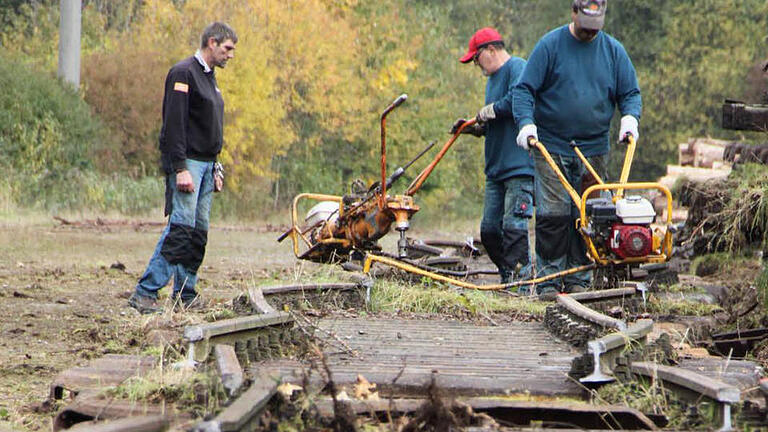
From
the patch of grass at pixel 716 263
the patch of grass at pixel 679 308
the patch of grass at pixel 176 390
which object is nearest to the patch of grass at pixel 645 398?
the patch of grass at pixel 176 390

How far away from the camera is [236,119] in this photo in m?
32.0

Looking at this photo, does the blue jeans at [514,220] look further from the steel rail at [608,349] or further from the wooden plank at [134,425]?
the wooden plank at [134,425]

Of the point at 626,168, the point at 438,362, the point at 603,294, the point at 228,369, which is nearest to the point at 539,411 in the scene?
the point at 228,369

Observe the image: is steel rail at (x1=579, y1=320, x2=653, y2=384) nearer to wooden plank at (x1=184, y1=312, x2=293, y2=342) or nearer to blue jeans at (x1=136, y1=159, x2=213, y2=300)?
wooden plank at (x1=184, y1=312, x2=293, y2=342)

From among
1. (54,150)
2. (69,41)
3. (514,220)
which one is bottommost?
(514,220)

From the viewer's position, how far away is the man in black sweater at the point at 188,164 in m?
9.27

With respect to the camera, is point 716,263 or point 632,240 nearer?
point 632,240

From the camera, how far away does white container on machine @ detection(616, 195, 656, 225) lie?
28.3ft

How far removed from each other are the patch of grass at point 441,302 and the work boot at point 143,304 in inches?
62.7

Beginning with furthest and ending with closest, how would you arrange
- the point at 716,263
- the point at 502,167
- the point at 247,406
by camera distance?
the point at 716,263 < the point at 502,167 < the point at 247,406

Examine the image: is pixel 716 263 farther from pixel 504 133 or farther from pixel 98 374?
pixel 98 374

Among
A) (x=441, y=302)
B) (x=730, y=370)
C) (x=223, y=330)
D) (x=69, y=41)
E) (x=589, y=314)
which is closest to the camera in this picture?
(x=223, y=330)

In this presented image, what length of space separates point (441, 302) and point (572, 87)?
223cm

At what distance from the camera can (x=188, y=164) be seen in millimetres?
9477
